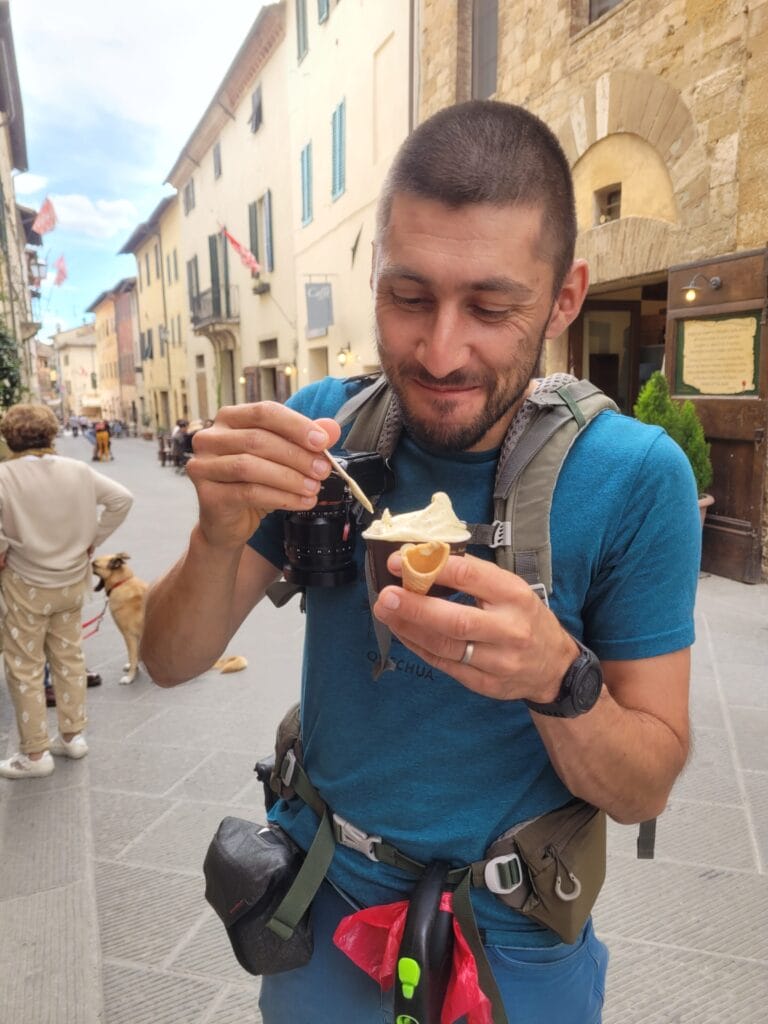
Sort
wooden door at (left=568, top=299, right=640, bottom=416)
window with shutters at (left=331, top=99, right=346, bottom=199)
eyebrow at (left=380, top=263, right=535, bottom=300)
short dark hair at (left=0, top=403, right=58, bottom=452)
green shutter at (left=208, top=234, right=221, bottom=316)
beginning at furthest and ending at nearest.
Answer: green shutter at (left=208, top=234, right=221, bottom=316) → window with shutters at (left=331, top=99, right=346, bottom=199) → wooden door at (left=568, top=299, right=640, bottom=416) → short dark hair at (left=0, top=403, right=58, bottom=452) → eyebrow at (left=380, top=263, right=535, bottom=300)

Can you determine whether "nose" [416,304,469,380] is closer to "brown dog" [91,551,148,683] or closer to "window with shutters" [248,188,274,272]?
"brown dog" [91,551,148,683]

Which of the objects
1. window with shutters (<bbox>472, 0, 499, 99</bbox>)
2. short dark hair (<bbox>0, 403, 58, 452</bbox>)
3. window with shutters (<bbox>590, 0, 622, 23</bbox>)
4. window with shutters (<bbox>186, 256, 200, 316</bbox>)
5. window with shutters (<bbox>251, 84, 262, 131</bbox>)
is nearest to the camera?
short dark hair (<bbox>0, 403, 58, 452</bbox>)

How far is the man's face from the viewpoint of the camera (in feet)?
4.01

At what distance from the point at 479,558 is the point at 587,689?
0.85 feet

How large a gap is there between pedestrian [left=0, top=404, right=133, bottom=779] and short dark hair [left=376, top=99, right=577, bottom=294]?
10.9 feet

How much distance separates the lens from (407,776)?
1278mm

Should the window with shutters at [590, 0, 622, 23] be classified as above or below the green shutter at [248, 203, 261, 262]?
below

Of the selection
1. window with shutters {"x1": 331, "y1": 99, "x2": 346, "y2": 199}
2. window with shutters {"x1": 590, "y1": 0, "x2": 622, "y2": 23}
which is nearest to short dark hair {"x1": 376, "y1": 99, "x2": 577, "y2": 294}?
window with shutters {"x1": 590, "y1": 0, "x2": 622, "y2": 23}

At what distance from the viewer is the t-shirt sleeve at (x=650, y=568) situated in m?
1.19

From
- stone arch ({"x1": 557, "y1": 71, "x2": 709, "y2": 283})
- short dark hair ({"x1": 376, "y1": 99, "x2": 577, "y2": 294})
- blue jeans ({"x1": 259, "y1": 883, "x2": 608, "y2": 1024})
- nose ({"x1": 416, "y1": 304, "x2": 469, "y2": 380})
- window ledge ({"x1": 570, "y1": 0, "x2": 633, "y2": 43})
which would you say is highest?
window ledge ({"x1": 570, "y1": 0, "x2": 633, "y2": 43})

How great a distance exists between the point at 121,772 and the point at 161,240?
37274 mm

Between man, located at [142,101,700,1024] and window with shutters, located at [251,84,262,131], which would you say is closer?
man, located at [142,101,700,1024]

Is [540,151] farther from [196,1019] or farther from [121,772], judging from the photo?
[121,772]

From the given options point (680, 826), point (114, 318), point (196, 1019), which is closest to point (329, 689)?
point (196, 1019)
